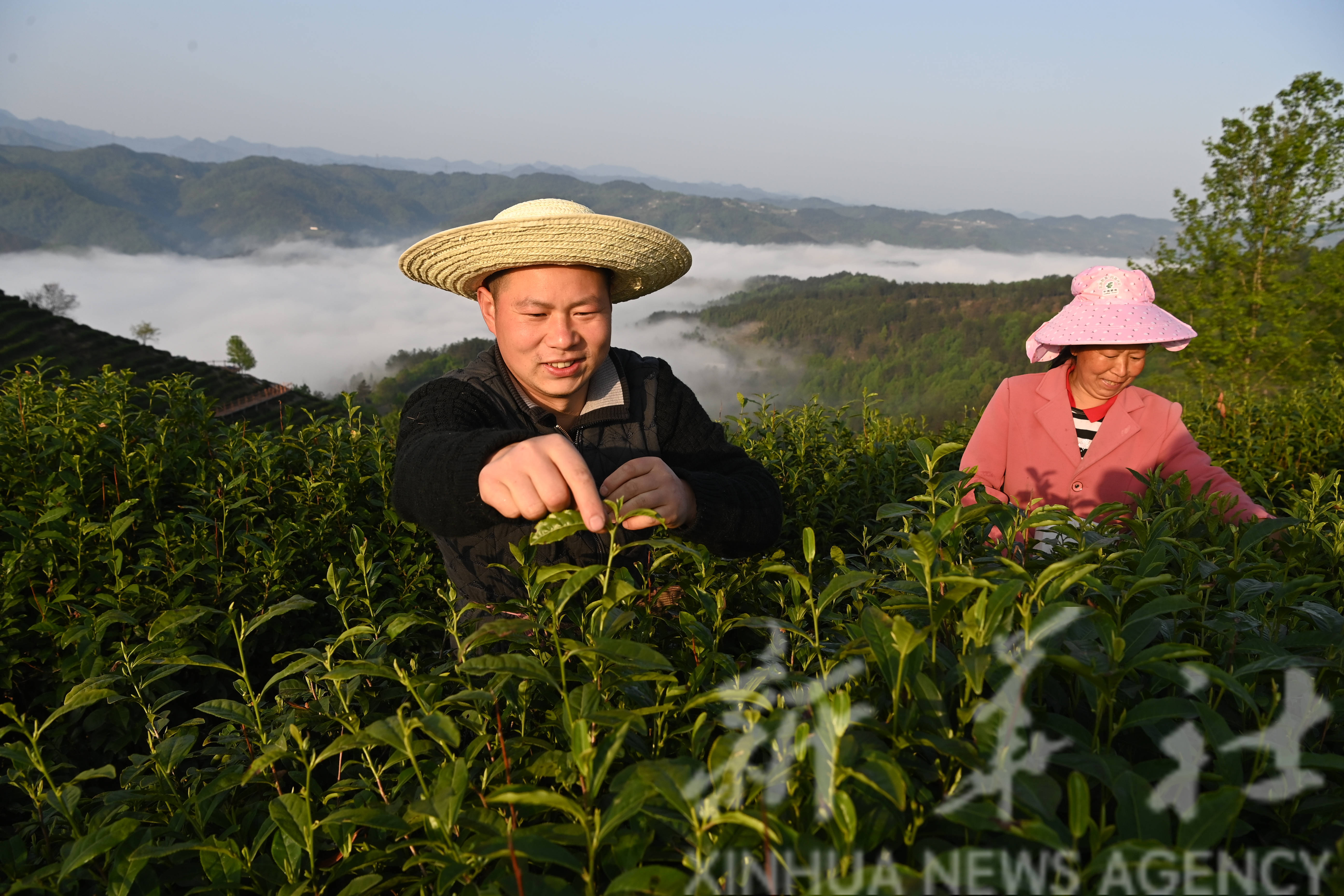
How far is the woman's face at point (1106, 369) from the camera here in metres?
3.67

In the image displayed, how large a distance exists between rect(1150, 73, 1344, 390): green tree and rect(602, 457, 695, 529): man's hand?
Answer: 24.5 meters

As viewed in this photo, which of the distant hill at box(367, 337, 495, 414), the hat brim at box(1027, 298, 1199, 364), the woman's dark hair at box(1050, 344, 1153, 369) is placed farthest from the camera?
the distant hill at box(367, 337, 495, 414)

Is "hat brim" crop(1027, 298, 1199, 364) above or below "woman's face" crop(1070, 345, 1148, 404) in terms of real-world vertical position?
above

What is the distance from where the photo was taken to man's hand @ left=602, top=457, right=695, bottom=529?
1603 millimetres

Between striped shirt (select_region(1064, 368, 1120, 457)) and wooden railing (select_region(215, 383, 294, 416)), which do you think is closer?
striped shirt (select_region(1064, 368, 1120, 457))

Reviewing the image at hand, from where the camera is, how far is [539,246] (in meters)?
2.44

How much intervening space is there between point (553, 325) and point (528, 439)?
931 millimetres

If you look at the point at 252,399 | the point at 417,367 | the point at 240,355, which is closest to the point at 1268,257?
the point at 252,399

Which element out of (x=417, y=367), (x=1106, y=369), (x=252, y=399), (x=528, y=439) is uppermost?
(x=1106, y=369)

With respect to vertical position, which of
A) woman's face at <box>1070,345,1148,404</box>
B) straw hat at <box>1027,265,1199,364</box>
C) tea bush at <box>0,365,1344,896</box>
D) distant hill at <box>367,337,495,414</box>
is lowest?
distant hill at <box>367,337,495,414</box>

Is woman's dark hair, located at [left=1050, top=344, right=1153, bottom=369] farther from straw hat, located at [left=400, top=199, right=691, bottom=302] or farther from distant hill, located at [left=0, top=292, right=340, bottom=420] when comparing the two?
distant hill, located at [left=0, top=292, right=340, bottom=420]

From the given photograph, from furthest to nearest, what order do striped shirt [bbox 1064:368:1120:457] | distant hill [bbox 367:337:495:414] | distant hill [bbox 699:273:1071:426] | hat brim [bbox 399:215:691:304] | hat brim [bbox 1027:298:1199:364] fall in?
distant hill [bbox 367:337:495:414] → distant hill [bbox 699:273:1071:426] → striped shirt [bbox 1064:368:1120:457] → hat brim [bbox 1027:298:1199:364] → hat brim [bbox 399:215:691:304]

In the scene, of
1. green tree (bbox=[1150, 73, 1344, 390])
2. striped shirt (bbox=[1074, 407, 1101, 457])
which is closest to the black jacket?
striped shirt (bbox=[1074, 407, 1101, 457])

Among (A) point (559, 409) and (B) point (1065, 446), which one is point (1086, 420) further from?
(A) point (559, 409)
